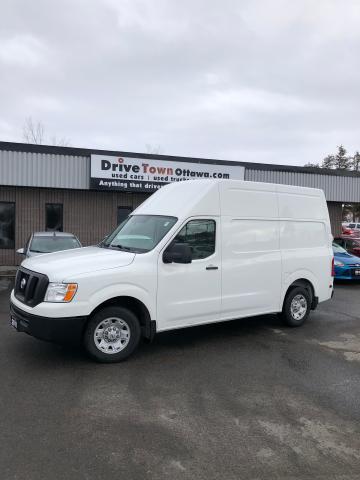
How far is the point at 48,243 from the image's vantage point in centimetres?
1172

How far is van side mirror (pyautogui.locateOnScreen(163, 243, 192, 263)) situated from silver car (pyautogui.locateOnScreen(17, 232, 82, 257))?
6.23 meters

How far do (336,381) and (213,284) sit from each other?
2136 mm

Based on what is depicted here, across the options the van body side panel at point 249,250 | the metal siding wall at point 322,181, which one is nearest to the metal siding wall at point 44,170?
the metal siding wall at point 322,181

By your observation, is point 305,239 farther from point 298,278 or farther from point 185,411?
point 185,411

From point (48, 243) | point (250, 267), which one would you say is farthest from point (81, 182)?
point (250, 267)

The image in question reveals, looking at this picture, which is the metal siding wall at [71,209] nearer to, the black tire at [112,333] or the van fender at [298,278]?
the van fender at [298,278]

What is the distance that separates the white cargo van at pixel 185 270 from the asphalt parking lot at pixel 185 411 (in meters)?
0.49

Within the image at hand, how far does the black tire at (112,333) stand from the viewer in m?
5.48

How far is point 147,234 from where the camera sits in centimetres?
640

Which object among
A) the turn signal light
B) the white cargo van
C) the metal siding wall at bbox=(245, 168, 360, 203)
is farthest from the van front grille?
the metal siding wall at bbox=(245, 168, 360, 203)

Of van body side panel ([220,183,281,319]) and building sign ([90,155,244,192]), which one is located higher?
building sign ([90,155,244,192])

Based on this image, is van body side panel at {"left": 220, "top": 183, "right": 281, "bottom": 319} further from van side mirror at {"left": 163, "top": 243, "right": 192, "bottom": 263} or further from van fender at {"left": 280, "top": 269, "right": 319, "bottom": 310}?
van side mirror at {"left": 163, "top": 243, "right": 192, "bottom": 263}

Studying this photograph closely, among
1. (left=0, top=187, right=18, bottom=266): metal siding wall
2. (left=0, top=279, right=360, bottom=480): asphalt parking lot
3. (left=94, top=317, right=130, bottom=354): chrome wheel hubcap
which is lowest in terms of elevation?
(left=0, top=279, right=360, bottom=480): asphalt parking lot

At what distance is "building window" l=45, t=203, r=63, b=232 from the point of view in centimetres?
1708
